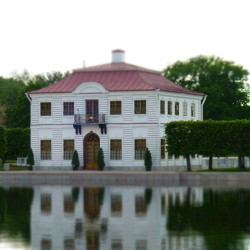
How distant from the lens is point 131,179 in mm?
57156

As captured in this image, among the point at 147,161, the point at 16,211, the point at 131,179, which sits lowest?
the point at 16,211

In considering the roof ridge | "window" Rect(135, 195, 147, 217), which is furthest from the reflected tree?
the roof ridge

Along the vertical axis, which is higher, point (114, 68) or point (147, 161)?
point (114, 68)

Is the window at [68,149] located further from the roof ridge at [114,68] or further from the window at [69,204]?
the window at [69,204]

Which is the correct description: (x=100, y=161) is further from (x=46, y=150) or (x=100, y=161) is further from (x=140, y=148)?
(x=46, y=150)

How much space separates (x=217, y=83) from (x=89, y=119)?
28530 mm

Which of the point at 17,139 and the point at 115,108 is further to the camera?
the point at 17,139

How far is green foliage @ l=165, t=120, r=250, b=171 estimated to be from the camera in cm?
6347

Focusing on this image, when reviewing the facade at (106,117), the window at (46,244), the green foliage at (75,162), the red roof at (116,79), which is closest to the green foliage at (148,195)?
the window at (46,244)

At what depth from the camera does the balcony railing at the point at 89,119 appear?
69312mm

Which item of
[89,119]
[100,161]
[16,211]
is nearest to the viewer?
[16,211]

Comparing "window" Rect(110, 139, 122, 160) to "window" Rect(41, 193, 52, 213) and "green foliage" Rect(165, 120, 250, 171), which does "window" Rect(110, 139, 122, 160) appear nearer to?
"green foliage" Rect(165, 120, 250, 171)

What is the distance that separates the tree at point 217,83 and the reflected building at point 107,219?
41.6 meters

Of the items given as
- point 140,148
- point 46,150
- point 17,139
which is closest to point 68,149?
point 46,150
